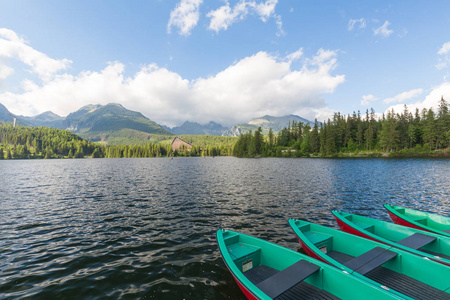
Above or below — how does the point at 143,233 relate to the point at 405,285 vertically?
below

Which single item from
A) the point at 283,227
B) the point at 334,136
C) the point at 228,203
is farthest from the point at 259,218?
the point at 334,136

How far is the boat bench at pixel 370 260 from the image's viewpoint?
7177 millimetres

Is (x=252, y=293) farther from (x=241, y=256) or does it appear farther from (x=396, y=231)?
(x=396, y=231)

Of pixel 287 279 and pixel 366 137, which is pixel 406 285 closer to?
pixel 287 279

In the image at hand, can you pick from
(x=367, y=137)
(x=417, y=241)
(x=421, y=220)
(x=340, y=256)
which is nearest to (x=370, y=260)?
(x=340, y=256)

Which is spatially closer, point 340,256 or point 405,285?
point 405,285

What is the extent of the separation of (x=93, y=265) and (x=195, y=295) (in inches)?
254

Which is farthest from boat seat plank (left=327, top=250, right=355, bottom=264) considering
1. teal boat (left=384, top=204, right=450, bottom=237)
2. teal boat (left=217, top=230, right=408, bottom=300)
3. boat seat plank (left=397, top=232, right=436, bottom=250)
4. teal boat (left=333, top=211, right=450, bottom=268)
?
teal boat (left=384, top=204, right=450, bottom=237)

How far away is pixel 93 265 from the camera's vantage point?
10594 mm

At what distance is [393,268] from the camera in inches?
315

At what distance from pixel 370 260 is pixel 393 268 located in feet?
4.63

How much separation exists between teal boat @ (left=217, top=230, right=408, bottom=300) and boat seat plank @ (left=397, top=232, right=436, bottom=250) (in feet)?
16.8

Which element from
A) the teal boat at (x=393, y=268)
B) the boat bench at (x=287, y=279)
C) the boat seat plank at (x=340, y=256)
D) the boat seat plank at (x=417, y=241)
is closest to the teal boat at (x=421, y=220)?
the boat seat plank at (x=417, y=241)

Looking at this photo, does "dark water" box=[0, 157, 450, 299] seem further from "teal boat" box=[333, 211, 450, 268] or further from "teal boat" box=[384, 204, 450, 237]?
"teal boat" box=[384, 204, 450, 237]
